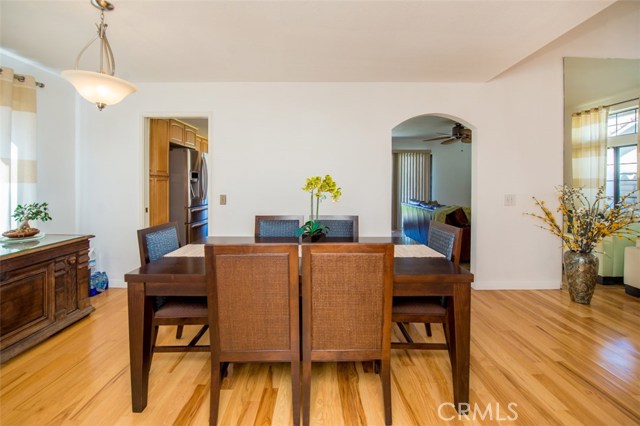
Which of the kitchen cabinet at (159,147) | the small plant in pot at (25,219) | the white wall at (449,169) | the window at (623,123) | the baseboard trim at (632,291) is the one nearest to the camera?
the small plant in pot at (25,219)

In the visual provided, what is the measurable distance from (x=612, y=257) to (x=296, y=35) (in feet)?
14.6

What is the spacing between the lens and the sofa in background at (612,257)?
382 centimetres

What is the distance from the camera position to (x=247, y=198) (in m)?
3.80

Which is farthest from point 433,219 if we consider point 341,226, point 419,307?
point 419,307

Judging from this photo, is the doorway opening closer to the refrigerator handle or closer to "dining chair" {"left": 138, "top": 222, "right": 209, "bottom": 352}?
the refrigerator handle

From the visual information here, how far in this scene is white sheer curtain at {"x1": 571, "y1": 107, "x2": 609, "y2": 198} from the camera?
438 centimetres

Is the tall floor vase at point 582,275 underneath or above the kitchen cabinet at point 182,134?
underneath

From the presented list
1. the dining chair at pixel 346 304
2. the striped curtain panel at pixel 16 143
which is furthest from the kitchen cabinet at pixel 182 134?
the dining chair at pixel 346 304

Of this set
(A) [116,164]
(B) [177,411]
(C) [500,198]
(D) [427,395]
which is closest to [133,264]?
(A) [116,164]

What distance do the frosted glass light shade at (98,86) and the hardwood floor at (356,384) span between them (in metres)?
1.72

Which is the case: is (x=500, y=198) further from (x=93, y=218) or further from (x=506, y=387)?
(x=93, y=218)

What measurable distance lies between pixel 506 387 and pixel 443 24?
8.17ft

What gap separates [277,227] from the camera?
114 inches

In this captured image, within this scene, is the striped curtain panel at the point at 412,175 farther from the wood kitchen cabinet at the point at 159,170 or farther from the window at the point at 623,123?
the wood kitchen cabinet at the point at 159,170
